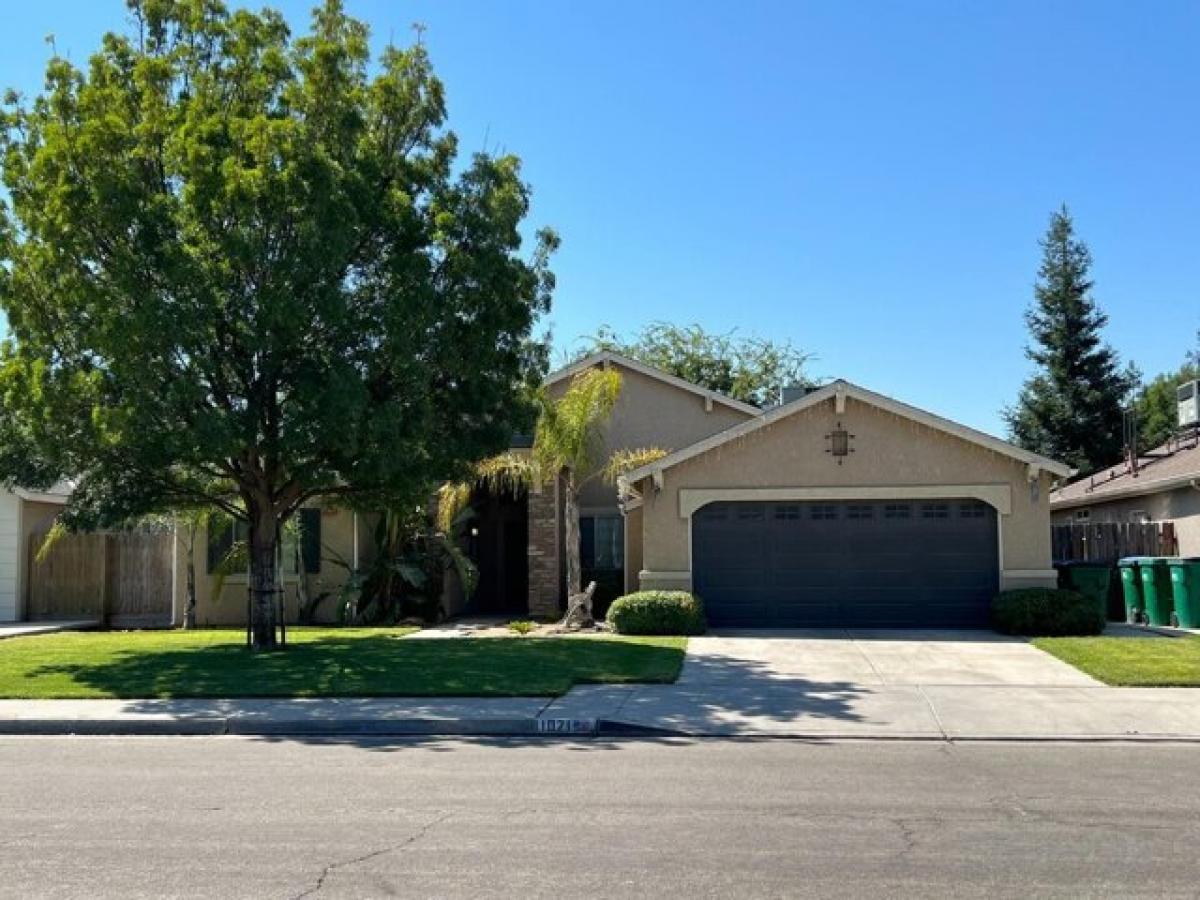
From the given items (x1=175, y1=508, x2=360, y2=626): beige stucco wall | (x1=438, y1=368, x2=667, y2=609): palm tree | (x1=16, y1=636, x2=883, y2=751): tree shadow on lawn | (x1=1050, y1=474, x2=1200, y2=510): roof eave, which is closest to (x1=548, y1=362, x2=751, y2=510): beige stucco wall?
(x1=438, y1=368, x2=667, y2=609): palm tree

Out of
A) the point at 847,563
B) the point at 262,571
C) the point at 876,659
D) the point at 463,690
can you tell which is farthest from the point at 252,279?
the point at 847,563

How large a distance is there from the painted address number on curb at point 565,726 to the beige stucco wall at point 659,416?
46.9 feet

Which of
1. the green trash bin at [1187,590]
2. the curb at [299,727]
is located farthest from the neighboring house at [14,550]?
the green trash bin at [1187,590]

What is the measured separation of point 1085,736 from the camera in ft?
35.3

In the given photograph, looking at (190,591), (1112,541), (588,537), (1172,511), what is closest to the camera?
(1172,511)

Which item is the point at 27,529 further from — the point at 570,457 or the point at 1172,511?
the point at 1172,511

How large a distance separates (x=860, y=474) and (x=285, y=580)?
12.1m

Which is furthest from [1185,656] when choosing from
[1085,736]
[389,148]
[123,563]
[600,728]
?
[123,563]

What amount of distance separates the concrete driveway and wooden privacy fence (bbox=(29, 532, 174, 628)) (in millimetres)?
13000

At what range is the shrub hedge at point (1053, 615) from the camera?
18.6 metres

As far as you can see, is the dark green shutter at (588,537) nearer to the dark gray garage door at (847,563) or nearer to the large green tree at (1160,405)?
the dark gray garage door at (847,563)

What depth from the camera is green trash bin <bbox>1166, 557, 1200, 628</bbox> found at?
19031 millimetres

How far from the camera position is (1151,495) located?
23.3 meters

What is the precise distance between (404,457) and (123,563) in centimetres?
1282
